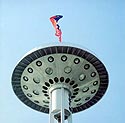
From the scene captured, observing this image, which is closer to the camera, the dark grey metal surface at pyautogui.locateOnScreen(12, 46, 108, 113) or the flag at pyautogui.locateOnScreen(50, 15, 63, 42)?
the dark grey metal surface at pyautogui.locateOnScreen(12, 46, 108, 113)

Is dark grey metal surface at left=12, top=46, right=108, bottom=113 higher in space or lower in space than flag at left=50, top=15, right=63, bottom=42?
lower

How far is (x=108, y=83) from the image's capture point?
58.7ft

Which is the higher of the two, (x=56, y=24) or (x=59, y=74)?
(x=56, y=24)

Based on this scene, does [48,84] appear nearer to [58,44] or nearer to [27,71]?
[27,71]

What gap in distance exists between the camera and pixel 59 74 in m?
16.8

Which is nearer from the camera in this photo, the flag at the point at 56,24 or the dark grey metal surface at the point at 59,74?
the dark grey metal surface at the point at 59,74

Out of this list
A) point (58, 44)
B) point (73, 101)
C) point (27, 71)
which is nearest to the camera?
point (58, 44)

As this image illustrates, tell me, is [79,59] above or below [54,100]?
above

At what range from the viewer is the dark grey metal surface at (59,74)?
16.2m

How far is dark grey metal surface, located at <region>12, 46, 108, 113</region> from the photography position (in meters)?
16.2

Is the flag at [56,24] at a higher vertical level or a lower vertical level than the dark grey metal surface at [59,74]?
higher

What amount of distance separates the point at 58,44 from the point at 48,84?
2403 mm

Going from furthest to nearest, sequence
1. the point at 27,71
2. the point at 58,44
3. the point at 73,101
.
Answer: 1. the point at 73,101
2. the point at 27,71
3. the point at 58,44

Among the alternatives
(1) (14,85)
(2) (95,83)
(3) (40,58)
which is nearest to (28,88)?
(1) (14,85)
